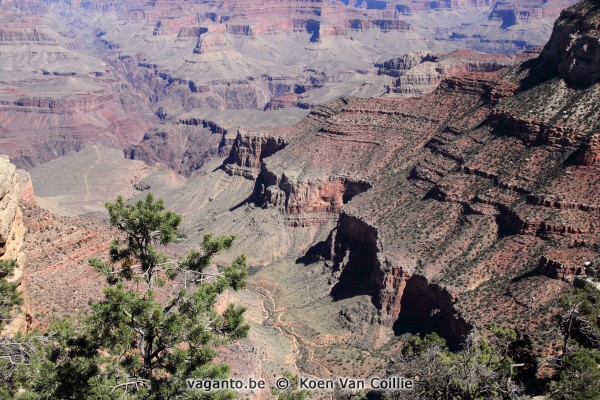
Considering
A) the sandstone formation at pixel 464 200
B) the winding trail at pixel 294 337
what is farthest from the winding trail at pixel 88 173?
the winding trail at pixel 294 337

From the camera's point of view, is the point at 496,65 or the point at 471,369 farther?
the point at 496,65

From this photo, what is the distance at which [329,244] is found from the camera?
251ft

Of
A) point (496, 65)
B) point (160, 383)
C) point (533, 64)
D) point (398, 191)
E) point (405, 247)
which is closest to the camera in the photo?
point (160, 383)

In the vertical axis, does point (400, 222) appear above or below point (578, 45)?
below

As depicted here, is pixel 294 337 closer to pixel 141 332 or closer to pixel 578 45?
pixel 141 332

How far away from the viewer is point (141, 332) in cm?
2155

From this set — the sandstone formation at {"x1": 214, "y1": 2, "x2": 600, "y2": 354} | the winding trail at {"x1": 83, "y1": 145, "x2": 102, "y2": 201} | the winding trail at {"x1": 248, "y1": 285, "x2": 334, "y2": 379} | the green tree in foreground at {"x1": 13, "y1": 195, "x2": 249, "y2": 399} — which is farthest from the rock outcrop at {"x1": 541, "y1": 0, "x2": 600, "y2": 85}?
the winding trail at {"x1": 83, "y1": 145, "x2": 102, "y2": 201}

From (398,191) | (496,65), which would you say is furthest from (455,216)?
(496,65)

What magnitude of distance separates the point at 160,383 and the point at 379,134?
71.5 meters

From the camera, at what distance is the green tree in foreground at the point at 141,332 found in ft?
69.2

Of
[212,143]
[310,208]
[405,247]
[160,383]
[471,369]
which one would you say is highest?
[160,383]

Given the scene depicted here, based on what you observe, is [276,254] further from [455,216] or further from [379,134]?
[455,216]

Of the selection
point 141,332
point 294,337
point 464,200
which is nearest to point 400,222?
point 464,200

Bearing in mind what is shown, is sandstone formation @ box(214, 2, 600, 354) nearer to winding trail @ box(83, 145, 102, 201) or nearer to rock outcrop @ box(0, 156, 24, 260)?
rock outcrop @ box(0, 156, 24, 260)
